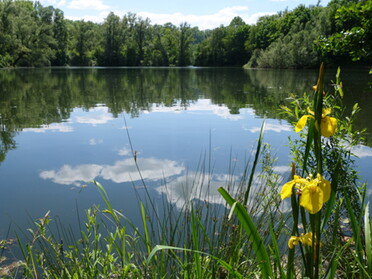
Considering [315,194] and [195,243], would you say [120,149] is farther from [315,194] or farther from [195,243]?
[315,194]

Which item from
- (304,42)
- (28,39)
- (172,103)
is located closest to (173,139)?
(172,103)

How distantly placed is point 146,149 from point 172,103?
6.44m

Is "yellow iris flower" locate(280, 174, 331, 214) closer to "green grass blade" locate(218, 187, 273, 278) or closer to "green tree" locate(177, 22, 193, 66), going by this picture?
"green grass blade" locate(218, 187, 273, 278)

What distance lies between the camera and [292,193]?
2.37ft

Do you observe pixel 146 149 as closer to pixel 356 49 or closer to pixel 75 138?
pixel 75 138

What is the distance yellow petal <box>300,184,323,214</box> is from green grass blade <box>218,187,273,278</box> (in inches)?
6.2

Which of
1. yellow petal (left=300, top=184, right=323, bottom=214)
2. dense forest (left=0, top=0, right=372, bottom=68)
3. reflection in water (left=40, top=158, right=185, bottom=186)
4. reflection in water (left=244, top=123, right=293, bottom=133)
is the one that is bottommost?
reflection in water (left=40, top=158, right=185, bottom=186)

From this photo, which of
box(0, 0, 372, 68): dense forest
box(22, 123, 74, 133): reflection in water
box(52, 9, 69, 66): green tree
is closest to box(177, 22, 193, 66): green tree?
box(0, 0, 372, 68): dense forest

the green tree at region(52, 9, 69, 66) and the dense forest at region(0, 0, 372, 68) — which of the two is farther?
the green tree at region(52, 9, 69, 66)

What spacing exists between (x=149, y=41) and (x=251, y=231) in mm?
65139

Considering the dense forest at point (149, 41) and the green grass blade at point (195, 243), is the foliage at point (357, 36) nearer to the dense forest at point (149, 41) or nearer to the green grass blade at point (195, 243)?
the green grass blade at point (195, 243)

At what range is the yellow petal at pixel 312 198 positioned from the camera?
2.23ft

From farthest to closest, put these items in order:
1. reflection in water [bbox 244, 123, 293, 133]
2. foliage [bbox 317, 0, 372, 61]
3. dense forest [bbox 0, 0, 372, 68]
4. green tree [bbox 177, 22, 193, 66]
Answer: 1. green tree [bbox 177, 22, 193, 66]
2. dense forest [bbox 0, 0, 372, 68]
3. reflection in water [bbox 244, 123, 293, 133]
4. foliage [bbox 317, 0, 372, 61]

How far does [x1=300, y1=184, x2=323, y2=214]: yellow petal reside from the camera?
0.68 m
